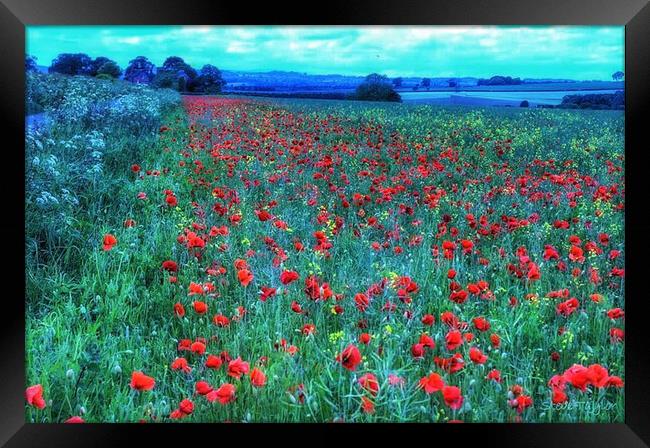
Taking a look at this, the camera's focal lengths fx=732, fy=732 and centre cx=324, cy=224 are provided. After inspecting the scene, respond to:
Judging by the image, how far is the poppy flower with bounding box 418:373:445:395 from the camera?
2.76 m

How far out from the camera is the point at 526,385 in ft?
10.3

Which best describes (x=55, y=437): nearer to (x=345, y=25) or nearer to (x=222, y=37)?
(x=222, y=37)

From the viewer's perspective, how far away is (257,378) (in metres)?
3.00

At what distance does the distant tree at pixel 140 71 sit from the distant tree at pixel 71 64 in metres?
0.19

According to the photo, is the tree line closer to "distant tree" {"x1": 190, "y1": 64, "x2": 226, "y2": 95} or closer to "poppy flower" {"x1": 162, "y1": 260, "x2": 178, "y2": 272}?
"distant tree" {"x1": 190, "y1": 64, "x2": 226, "y2": 95}

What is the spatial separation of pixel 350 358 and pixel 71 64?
1.93m

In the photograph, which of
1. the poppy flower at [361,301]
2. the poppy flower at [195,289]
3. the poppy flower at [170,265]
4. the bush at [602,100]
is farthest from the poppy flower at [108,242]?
the bush at [602,100]

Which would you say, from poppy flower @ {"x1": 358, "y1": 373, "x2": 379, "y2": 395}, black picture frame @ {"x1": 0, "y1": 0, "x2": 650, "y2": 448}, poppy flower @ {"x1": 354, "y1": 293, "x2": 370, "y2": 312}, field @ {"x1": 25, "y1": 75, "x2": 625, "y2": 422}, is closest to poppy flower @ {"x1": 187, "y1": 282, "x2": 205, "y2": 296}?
field @ {"x1": 25, "y1": 75, "x2": 625, "y2": 422}

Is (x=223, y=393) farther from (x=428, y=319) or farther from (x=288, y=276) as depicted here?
(x=428, y=319)

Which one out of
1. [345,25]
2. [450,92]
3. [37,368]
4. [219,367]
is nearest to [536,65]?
[450,92]

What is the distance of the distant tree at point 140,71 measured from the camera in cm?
350

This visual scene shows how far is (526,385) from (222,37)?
2105 mm

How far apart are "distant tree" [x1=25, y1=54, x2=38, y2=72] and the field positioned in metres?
0.09

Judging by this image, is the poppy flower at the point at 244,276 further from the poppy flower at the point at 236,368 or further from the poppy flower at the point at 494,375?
the poppy flower at the point at 494,375
